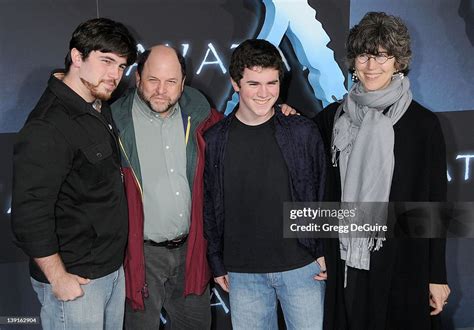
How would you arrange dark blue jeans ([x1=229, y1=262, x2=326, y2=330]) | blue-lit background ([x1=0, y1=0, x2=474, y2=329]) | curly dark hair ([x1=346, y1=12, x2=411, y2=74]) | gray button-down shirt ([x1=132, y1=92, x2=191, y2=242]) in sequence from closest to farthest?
1. curly dark hair ([x1=346, y1=12, x2=411, y2=74])
2. dark blue jeans ([x1=229, y1=262, x2=326, y2=330])
3. gray button-down shirt ([x1=132, y1=92, x2=191, y2=242])
4. blue-lit background ([x1=0, y1=0, x2=474, y2=329])

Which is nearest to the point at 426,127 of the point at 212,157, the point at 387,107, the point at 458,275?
the point at 387,107

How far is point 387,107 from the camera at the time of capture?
2178mm

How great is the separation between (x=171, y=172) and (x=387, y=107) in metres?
0.94

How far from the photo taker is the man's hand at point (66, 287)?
75.5 inches

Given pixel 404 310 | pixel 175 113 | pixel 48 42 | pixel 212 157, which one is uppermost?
pixel 48 42

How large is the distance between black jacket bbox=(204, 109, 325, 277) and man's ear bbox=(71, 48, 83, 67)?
600 millimetres

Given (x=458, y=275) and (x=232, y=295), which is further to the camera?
(x=458, y=275)

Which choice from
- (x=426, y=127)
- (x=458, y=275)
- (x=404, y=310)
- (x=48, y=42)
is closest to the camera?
(x=426, y=127)

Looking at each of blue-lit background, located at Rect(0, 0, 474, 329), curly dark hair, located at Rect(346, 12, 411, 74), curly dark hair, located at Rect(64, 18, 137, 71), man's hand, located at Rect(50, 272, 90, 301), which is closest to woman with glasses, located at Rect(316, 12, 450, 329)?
curly dark hair, located at Rect(346, 12, 411, 74)

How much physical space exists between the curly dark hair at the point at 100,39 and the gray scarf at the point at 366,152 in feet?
3.12

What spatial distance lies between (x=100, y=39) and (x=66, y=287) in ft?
2.98

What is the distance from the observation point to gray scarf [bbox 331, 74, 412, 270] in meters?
2.13

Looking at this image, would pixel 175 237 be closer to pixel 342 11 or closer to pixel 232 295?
pixel 232 295

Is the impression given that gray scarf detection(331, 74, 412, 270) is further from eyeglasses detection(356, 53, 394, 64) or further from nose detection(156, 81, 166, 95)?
nose detection(156, 81, 166, 95)
